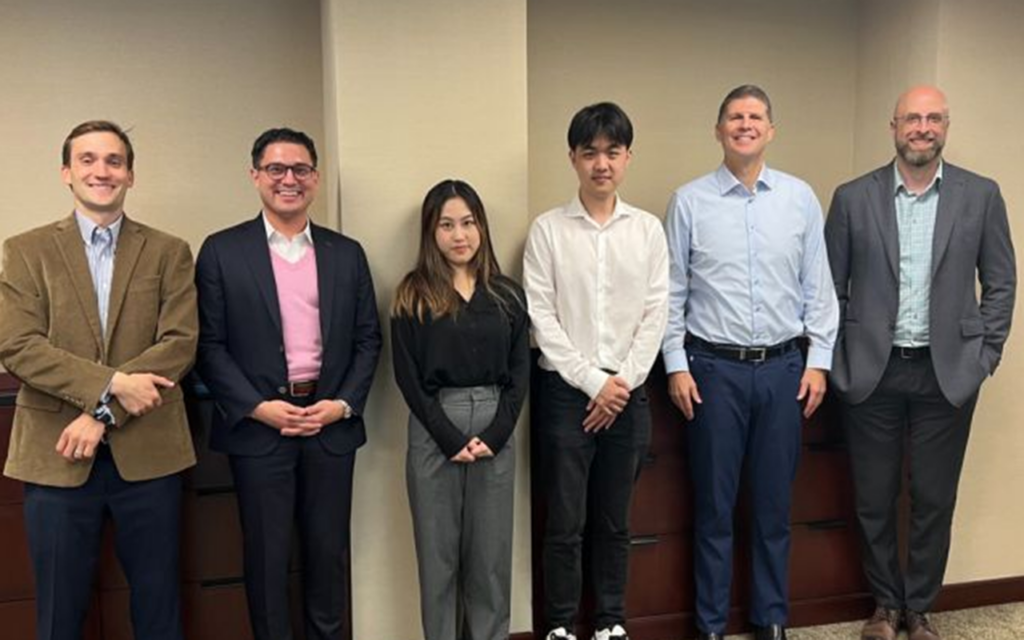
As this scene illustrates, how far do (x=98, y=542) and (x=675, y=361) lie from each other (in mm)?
1636

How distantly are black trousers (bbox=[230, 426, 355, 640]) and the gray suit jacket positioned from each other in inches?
61.8

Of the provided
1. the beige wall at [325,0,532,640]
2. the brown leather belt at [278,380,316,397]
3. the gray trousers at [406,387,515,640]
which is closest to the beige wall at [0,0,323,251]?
the beige wall at [325,0,532,640]

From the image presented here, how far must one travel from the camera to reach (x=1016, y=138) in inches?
118

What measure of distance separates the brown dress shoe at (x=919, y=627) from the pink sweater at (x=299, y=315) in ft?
6.67

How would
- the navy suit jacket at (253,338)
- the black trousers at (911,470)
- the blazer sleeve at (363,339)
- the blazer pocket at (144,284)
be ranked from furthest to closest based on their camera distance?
the black trousers at (911,470) < the blazer sleeve at (363,339) < the navy suit jacket at (253,338) < the blazer pocket at (144,284)

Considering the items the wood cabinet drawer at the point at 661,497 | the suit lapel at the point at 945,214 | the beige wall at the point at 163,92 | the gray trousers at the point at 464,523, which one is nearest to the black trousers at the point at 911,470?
the suit lapel at the point at 945,214

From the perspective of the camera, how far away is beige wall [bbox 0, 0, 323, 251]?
9.18ft

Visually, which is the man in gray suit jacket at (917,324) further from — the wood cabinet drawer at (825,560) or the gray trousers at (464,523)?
the gray trousers at (464,523)

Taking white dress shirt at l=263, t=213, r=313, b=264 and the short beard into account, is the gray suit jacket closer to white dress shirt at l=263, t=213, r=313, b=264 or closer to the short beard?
the short beard

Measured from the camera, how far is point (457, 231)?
2318 mm

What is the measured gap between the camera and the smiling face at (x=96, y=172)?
2068mm

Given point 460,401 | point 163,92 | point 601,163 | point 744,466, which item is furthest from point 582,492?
point 163,92

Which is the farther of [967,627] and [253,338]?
[967,627]

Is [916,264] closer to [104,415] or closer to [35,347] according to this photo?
[104,415]
